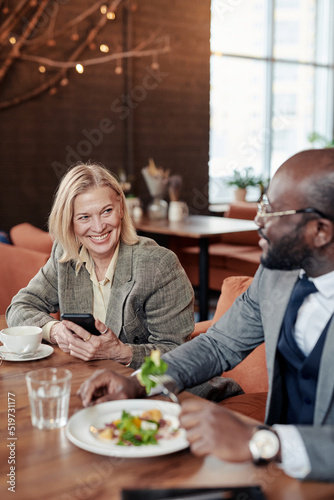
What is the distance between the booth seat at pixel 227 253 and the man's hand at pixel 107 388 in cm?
393

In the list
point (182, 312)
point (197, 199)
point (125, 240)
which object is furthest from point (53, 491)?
point (197, 199)

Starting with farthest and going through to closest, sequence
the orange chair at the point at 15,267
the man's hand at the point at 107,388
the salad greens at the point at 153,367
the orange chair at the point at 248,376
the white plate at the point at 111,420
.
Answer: the orange chair at the point at 15,267 < the orange chair at the point at 248,376 < the man's hand at the point at 107,388 < the salad greens at the point at 153,367 < the white plate at the point at 111,420

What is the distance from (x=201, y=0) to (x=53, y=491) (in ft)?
22.6

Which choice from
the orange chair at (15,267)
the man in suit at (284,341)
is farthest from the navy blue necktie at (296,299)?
the orange chair at (15,267)

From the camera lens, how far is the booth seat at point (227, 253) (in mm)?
5320

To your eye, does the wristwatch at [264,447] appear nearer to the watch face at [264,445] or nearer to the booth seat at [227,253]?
the watch face at [264,445]

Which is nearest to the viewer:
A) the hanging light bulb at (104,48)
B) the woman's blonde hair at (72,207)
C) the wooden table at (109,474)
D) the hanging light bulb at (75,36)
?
the wooden table at (109,474)

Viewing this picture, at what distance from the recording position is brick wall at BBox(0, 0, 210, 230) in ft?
18.9

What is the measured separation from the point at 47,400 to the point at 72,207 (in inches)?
38.8

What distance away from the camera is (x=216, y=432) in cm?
101

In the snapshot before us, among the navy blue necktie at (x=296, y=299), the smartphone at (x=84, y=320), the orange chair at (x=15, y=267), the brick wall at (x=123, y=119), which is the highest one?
the brick wall at (x=123, y=119)

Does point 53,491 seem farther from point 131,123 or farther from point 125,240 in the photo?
point 131,123

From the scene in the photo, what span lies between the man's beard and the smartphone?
57 centimetres

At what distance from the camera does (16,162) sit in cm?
574
